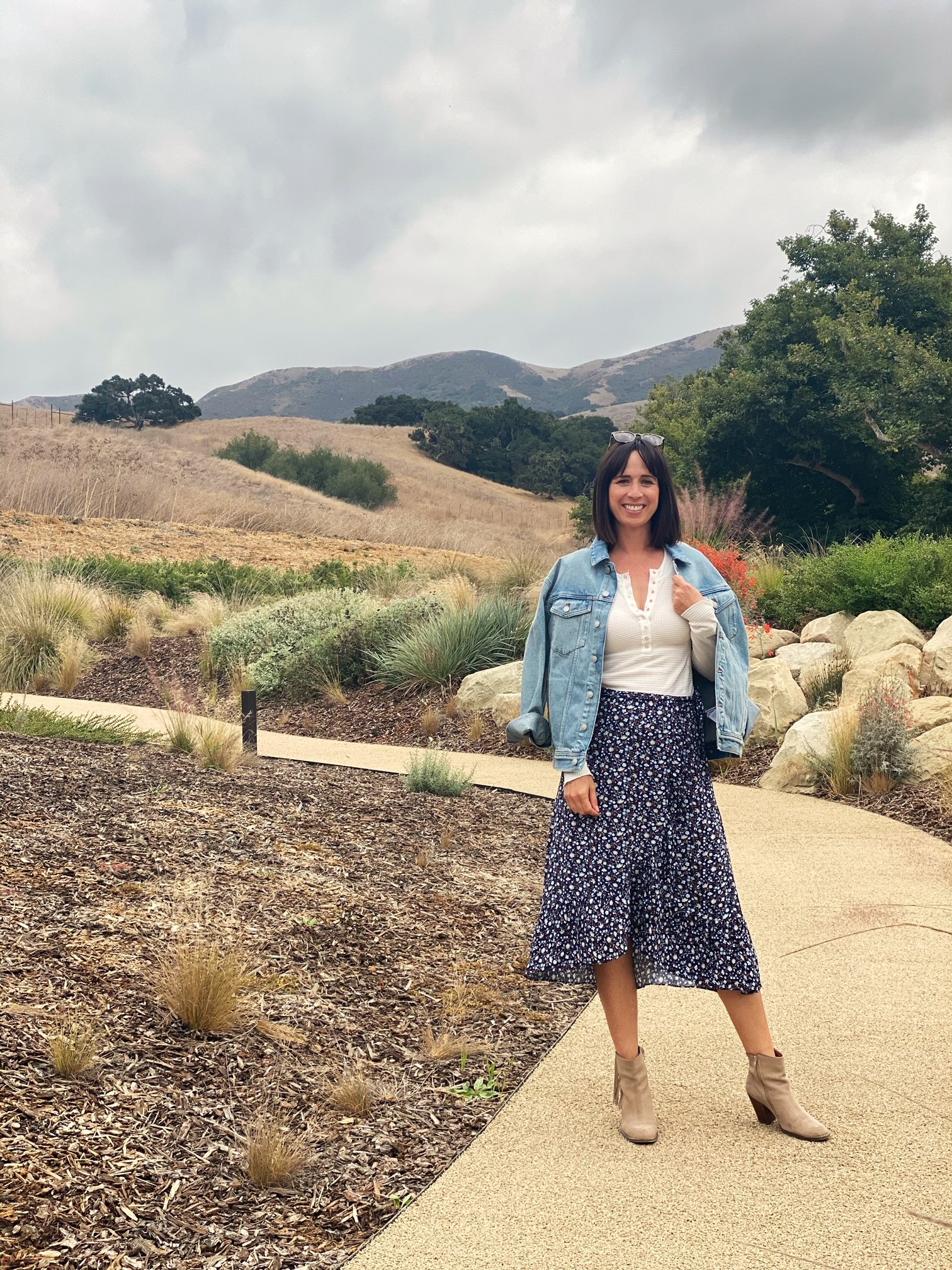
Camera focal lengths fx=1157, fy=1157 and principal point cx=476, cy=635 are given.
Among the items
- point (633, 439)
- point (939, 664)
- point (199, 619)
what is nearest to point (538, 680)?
point (633, 439)

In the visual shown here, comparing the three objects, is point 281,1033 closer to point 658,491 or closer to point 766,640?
point 658,491

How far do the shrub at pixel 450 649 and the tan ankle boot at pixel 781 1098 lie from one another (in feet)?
27.7

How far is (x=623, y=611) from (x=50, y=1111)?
2.01 metres

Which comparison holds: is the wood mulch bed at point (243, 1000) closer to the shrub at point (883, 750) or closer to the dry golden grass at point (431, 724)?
the shrub at point (883, 750)

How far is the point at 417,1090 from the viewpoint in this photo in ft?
11.6

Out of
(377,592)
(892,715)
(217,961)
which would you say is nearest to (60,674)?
(377,592)

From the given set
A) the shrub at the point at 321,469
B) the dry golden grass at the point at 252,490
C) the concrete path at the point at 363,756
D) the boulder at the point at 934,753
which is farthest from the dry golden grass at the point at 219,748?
the shrub at the point at 321,469

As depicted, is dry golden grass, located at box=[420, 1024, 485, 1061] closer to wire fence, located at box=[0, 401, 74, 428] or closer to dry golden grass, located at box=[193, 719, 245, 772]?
dry golden grass, located at box=[193, 719, 245, 772]

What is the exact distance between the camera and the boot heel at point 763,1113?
329 centimetres

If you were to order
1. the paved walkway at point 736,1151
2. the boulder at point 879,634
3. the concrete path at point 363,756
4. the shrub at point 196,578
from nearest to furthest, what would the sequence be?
the paved walkway at point 736,1151 < the concrete path at point 363,756 < the boulder at point 879,634 < the shrub at point 196,578

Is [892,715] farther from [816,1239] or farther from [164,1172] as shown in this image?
[164,1172]

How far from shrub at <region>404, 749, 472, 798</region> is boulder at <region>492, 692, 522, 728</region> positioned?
2483 millimetres

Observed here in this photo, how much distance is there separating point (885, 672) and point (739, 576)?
259 cm

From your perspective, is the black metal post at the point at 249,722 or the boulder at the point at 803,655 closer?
the black metal post at the point at 249,722
